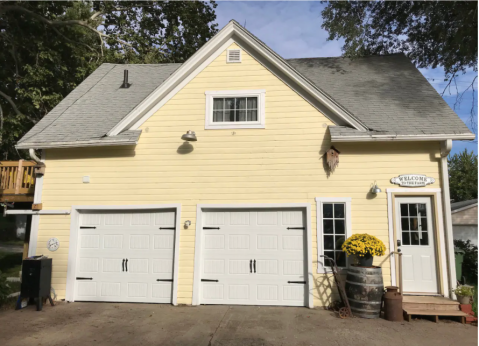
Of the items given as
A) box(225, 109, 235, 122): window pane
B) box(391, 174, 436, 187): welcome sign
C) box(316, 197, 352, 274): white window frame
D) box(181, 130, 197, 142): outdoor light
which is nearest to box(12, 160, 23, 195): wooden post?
box(181, 130, 197, 142): outdoor light

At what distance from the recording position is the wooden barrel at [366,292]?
6.37 metres

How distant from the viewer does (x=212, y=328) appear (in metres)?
5.88

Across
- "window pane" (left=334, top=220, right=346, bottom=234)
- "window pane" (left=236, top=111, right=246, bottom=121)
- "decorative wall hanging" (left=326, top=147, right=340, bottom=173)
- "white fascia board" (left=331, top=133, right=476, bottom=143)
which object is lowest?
"window pane" (left=334, top=220, right=346, bottom=234)

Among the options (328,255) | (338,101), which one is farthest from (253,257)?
(338,101)

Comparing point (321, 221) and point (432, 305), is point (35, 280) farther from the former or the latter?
point (432, 305)

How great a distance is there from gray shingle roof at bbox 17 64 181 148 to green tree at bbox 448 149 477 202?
110ft

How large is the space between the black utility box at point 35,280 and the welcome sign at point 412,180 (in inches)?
315

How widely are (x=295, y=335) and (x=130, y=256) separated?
4365 mm

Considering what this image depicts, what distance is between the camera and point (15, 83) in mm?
17125

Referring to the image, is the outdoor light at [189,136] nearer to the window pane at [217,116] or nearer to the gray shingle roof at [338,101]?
the window pane at [217,116]

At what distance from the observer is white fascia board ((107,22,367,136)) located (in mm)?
7925

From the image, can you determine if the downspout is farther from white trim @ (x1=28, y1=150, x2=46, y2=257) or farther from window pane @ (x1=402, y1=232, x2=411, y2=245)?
white trim @ (x1=28, y1=150, x2=46, y2=257)

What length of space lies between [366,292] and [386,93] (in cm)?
548

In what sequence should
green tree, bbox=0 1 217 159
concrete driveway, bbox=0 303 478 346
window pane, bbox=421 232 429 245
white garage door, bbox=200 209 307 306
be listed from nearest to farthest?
1. concrete driveway, bbox=0 303 478 346
2. window pane, bbox=421 232 429 245
3. white garage door, bbox=200 209 307 306
4. green tree, bbox=0 1 217 159
